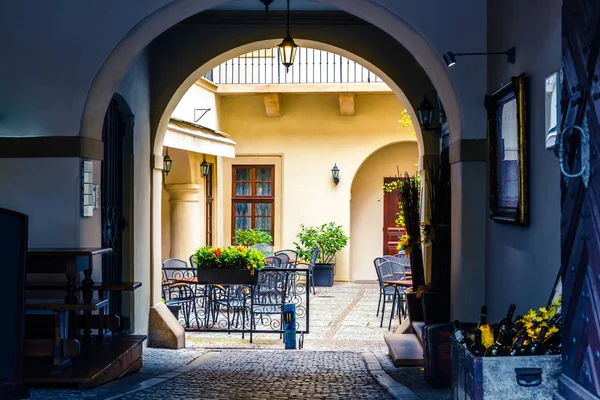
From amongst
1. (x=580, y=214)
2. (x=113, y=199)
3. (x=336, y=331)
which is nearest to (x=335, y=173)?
(x=336, y=331)

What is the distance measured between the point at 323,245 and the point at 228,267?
315 inches

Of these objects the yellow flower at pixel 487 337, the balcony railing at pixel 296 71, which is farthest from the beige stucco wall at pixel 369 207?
the yellow flower at pixel 487 337

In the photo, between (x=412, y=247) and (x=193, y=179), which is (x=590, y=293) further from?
(x=193, y=179)

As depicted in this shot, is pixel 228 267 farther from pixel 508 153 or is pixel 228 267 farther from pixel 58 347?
pixel 508 153

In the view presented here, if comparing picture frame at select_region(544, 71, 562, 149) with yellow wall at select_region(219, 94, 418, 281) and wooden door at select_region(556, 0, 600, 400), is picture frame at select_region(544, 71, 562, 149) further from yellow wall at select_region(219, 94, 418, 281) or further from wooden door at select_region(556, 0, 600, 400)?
yellow wall at select_region(219, 94, 418, 281)

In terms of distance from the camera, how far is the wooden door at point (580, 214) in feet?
10.9

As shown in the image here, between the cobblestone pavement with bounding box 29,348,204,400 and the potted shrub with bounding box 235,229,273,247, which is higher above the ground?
the potted shrub with bounding box 235,229,273,247

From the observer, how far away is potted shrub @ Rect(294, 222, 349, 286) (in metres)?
18.9

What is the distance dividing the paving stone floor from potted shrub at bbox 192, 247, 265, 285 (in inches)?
31.1

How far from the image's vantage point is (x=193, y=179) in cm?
1800

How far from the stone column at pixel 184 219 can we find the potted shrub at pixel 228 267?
6604 mm

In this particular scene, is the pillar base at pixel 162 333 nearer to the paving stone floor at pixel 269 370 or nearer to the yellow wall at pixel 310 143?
the paving stone floor at pixel 269 370

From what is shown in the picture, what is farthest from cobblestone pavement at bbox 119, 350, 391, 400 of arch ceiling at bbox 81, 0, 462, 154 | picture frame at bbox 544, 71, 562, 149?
picture frame at bbox 544, 71, 562, 149

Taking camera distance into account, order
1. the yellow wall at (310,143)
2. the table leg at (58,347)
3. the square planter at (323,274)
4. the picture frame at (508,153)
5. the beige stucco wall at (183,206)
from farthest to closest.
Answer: the yellow wall at (310,143) → the square planter at (323,274) → the beige stucco wall at (183,206) → the table leg at (58,347) → the picture frame at (508,153)
